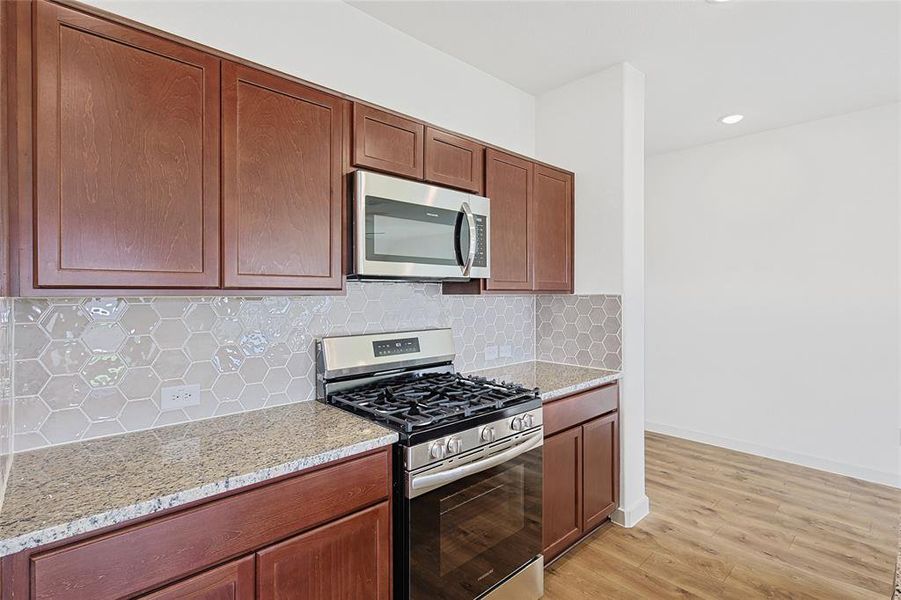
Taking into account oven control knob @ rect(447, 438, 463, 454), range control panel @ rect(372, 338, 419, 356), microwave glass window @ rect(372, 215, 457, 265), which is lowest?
oven control knob @ rect(447, 438, 463, 454)

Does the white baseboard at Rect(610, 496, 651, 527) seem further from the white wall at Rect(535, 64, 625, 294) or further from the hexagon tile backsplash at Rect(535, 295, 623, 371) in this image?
the white wall at Rect(535, 64, 625, 294)

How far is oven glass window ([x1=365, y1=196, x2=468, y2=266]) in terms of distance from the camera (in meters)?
1.88

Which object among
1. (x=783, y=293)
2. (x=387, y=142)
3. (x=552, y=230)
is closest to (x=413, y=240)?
(x=387, y=142)

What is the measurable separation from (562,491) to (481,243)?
52.5 inches

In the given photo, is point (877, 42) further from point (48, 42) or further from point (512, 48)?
point (48, 42)

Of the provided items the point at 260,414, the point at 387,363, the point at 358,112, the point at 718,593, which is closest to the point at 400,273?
the point at 387,363

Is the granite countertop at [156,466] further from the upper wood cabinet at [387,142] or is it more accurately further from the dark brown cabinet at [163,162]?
the upper wood cabinet at [387,142]

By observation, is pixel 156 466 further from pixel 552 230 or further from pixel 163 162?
pixel 552 230

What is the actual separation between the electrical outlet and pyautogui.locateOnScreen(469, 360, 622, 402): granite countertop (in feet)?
4.85

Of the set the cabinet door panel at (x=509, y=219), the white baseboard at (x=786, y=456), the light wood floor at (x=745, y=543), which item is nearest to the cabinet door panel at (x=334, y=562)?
the light wood floor at (x=745, y=543)

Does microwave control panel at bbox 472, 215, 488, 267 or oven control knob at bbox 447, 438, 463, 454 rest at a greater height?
microwave control panel at bbox 472, 215, 488, 267

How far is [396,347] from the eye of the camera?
90.9 inches

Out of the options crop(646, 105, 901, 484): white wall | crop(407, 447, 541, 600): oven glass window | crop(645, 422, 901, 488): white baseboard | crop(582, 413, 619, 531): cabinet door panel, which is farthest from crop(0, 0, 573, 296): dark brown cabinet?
crop(645, 422, 901, 488): white baseboard

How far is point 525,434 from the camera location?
6.61 ft
